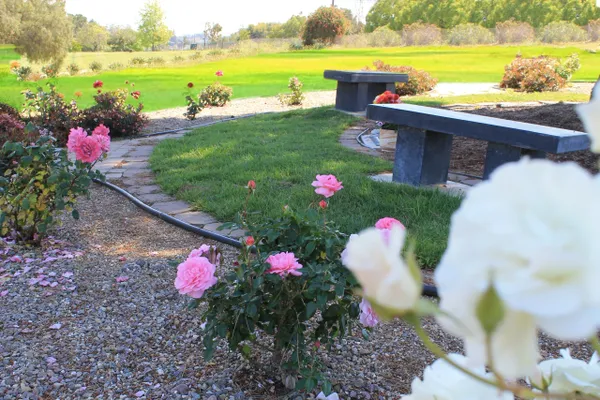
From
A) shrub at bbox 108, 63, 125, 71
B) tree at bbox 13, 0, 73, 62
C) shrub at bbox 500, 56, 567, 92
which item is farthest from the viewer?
shrub at bbox 108, 63, 125, 71

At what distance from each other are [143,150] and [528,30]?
3907 cm

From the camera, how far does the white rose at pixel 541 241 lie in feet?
0.86

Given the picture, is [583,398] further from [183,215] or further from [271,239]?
[183,215]

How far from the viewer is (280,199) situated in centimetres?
414

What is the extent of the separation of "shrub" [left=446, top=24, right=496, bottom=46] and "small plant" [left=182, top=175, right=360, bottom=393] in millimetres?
42422

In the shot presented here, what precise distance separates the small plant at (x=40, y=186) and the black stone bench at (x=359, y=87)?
21.1 ft

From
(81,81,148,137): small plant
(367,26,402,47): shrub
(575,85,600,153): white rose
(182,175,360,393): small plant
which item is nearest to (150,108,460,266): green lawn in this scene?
(81,81,148,137): small plant

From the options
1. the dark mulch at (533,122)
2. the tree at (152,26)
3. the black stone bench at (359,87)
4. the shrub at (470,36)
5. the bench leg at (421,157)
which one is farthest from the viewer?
the tree at (152,26)

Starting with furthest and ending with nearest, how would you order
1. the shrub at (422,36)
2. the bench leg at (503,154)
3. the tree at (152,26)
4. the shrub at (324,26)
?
1. the tree at (152,26)
2. the shrub at (324,26)
3. the shrub at (422,36)
4. the bench leg at (503,154)

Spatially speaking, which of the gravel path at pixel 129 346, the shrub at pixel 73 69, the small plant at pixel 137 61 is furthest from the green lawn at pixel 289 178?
the small plant at pixel 137 61

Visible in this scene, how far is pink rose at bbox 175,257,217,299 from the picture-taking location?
5.39 feet

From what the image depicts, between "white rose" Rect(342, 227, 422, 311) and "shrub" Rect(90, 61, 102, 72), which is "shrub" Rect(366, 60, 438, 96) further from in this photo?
"shrub" Rect(90, 61, 102, 72)

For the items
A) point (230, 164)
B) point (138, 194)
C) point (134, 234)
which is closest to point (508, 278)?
point (134, 234)

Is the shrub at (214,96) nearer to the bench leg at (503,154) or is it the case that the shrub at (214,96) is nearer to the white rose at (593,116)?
the bench leg at (503,154)
